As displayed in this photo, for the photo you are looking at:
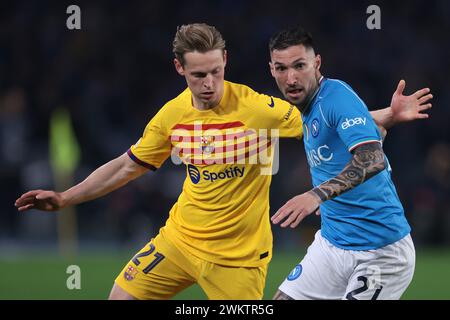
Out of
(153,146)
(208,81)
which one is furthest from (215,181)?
(208,81)

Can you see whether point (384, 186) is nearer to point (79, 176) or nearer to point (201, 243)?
point (201, 243)

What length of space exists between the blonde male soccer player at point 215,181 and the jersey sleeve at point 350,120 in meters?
0.62

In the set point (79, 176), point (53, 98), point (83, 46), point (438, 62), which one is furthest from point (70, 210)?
point (438, 62)

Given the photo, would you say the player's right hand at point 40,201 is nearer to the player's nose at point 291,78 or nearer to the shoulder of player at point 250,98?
the shoulder of player at point 250,98

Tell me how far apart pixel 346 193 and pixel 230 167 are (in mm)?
852

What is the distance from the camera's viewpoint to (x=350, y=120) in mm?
5598

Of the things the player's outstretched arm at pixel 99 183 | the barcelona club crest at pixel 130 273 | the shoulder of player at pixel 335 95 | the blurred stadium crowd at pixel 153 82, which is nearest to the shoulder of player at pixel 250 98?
the shoulder of player at pixel 335 95

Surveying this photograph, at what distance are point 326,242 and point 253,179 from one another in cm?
65

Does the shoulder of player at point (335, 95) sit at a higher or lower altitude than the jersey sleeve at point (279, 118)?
higher

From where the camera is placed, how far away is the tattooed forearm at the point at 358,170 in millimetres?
5379

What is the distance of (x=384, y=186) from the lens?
19.7ft

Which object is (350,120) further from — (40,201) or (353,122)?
(40,201)
